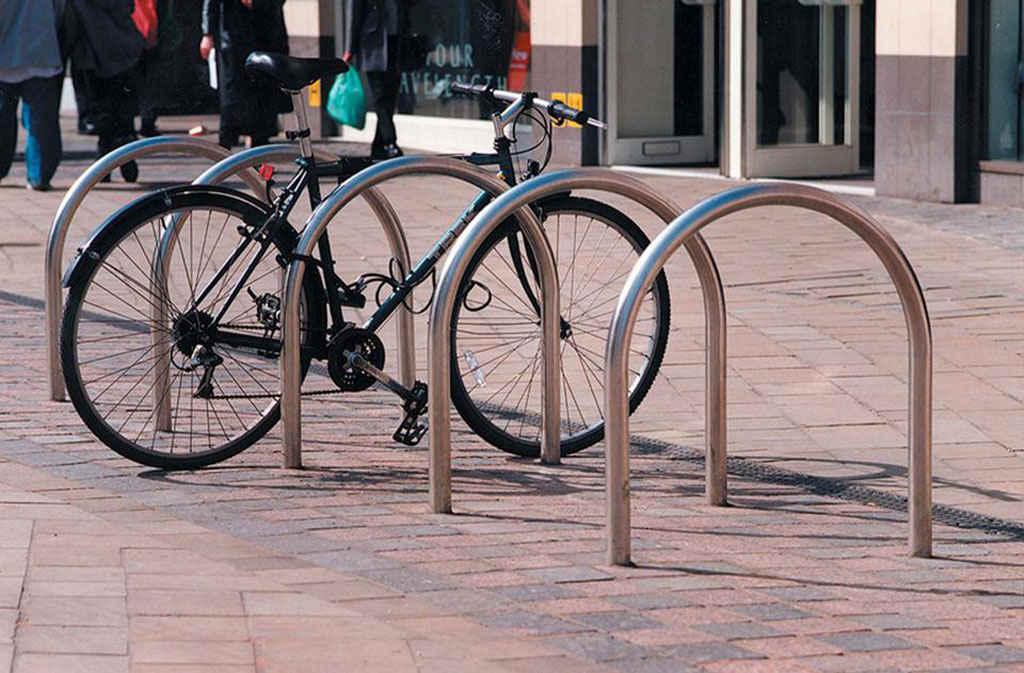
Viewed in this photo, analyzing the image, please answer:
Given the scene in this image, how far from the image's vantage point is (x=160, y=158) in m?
16.4

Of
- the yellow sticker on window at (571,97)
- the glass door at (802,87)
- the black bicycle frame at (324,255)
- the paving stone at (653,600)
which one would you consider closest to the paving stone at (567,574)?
the paving stone at (653,600)

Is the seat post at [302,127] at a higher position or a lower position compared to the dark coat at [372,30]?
lower

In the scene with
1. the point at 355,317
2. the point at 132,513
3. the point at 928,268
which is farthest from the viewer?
the point at 928,268

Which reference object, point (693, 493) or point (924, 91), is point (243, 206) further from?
point (924, 91)

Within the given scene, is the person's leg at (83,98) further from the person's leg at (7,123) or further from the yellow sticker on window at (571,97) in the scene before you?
the yellow sticker on window at (571,97)

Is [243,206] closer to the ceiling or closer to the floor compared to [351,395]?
closer to the ceiling

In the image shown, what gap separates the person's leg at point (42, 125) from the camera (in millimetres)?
13430

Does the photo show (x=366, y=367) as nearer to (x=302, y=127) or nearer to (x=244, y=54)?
(x=302, y=127)

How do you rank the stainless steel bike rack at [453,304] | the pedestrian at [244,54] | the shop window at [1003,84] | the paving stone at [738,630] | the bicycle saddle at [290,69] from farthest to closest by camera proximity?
the pedestrian at [244,54], the shop window at [1003,84], the bicycle saddle at [290,69], the stainless steel bike rack at [453,304], the paving stone at [738,630]

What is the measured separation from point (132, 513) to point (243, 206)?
1035 millimetres

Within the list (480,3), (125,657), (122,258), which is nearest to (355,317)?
(122,258)

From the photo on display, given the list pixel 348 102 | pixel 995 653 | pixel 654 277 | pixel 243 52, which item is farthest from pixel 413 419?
pixel 348 102

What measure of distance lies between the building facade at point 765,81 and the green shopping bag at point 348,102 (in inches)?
54.7

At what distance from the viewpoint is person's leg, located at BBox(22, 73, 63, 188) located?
13430 mm
